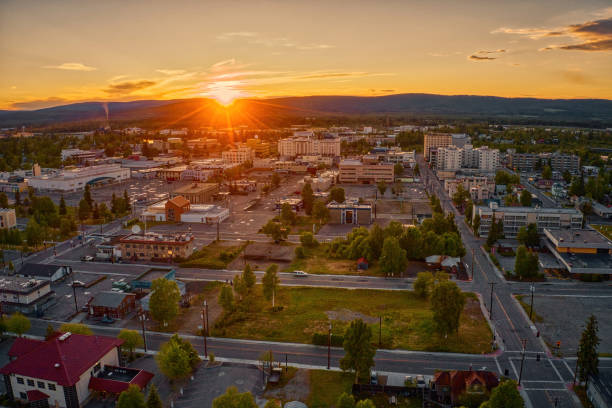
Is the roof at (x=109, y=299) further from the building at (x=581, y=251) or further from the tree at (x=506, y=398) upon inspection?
the building at (x=581, y=251)

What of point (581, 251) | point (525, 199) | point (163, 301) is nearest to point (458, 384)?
point (163, 301)

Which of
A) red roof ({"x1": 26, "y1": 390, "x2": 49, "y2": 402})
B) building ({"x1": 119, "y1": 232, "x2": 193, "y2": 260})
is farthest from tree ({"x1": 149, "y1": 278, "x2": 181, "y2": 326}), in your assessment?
building ({"x1": 119, "y1": 232, "x2": 193, "y2": 260})

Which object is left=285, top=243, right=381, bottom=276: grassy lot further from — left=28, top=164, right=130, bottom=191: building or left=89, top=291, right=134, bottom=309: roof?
left=28, top=164, right=130, bottom=191: building

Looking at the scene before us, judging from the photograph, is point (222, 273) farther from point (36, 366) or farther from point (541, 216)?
point (541, 216)

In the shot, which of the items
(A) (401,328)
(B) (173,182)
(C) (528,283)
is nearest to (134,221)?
(B) (173,182)

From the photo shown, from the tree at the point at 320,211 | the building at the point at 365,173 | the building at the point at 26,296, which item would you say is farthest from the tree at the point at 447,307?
the building at the point at 365,173

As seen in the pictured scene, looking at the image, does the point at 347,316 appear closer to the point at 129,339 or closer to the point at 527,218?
the point at 129,339

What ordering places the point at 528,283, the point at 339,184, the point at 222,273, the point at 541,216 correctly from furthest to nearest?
the point at 339,184, the point at 541,216, the point at 222,273, the point at 528,283
